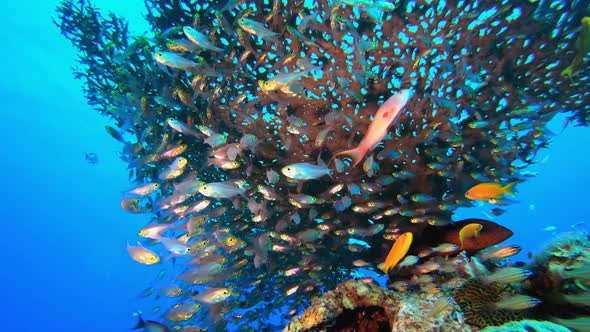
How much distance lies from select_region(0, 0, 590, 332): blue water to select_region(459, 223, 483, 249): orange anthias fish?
41.1 metres

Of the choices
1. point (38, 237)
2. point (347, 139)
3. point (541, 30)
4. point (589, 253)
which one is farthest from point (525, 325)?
point (38, 237)

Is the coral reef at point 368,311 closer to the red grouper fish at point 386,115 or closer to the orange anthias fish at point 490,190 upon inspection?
the red grouper fish at point 386,115

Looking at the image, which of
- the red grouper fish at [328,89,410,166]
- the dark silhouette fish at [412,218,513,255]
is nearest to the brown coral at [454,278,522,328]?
the dark silhouette fish at [412,218,513,255]

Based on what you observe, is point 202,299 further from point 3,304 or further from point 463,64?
point 3,304

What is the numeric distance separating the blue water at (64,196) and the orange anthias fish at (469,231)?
41.1 m

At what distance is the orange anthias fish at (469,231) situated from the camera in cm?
466

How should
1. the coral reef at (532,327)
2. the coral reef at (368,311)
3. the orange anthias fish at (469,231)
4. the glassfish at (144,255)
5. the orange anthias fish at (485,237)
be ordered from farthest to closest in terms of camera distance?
the glassfish at (144,255), the orange anthias fish at (485,237), the orange anthias fish at (469,231), the coral reef at (368,311), the coral reef at (532,327)

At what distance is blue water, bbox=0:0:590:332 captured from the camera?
124ft

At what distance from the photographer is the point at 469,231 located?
15.7 ft

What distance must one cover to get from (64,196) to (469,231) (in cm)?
9211

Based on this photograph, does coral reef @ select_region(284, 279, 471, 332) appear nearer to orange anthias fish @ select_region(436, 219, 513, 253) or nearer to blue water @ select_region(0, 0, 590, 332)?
orange anthias fish @ select_region(436, 219, 513, 253)

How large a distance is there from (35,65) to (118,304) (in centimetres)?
5160

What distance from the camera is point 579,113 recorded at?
6.28 m

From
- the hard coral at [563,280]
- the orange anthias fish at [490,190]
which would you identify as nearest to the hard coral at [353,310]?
the hard coral at [563,280]
